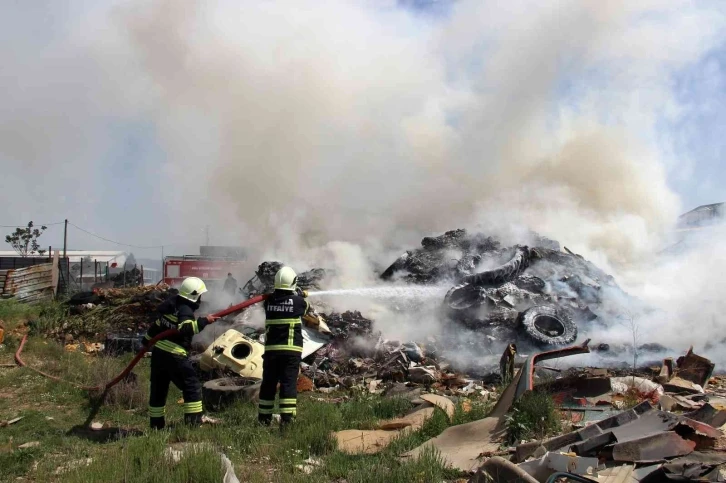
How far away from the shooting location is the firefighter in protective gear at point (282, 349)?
216 inches

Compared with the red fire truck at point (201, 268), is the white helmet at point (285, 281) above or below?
below

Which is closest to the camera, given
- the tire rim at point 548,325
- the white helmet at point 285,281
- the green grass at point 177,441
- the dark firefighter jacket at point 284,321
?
the green grass at point 177,441

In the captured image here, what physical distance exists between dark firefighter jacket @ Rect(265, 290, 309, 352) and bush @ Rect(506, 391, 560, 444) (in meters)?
2.17

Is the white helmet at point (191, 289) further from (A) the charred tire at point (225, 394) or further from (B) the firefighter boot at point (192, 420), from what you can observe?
(A) the charred tire at point (225, 394)

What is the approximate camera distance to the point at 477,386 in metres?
8.06

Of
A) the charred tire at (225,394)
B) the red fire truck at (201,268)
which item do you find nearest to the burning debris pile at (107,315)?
the charred tire at (225,394)

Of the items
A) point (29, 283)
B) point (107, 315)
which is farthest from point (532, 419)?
point (29, 283)

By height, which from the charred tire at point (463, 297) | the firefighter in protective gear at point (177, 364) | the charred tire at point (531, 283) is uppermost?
the charred tire at point (531, 283)

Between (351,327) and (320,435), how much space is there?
18.4ft

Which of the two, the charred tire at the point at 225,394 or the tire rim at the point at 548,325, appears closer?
the charred tire at the point at 225,394

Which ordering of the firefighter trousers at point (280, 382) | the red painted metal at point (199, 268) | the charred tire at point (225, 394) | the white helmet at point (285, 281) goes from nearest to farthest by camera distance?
the firefighter trousers at point (280, 382) → the white helmet at point (285, 281) → the charred tire at point (225, 394) → the red painted metal at point (199, 268)

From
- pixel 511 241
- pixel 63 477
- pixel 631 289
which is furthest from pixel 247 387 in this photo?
pixel 631 289

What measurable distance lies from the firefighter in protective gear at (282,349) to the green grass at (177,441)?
203 millimetres

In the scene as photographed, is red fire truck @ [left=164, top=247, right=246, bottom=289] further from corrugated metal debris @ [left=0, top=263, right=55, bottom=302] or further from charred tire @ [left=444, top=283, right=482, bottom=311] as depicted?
charred tire @ [left=444, top=283, right=482, bottom=311]
